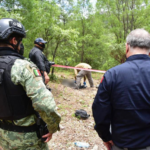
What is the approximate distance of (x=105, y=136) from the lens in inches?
65.0

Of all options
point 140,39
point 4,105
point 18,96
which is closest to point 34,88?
point 18,96

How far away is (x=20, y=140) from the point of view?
5.09 ft

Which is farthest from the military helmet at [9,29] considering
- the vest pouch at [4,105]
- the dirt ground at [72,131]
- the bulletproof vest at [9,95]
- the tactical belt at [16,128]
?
the dirt ground at [72,131]

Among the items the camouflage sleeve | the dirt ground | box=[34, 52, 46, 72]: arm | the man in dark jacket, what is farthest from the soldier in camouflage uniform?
box=[34, 52, 46, 72]: arm

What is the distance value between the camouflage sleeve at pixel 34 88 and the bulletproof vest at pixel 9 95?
6 cm

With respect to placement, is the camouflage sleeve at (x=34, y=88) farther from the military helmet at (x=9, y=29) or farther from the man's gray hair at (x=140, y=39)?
the man's gray hair at (x=140, y=39)

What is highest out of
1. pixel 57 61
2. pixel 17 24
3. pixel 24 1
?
pixel 24 1

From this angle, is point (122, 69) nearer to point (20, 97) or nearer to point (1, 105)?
point (20, 97)

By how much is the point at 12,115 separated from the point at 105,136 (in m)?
1.05

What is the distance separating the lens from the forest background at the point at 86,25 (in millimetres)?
6930

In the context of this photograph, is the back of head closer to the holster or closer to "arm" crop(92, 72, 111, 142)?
the holster

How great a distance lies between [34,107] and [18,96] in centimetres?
20

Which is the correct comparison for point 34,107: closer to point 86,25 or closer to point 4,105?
point 4,105

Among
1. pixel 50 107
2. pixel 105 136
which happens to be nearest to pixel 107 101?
pixel 105 136
